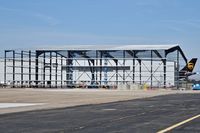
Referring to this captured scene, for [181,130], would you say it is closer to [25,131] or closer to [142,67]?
[25,131]

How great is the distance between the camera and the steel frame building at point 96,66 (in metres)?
108

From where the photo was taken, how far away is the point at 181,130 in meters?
17.4

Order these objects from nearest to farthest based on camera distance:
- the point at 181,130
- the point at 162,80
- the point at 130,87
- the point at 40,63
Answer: the point at 181,130
the point at 130,87
the point at 162,80
the point at 40,63

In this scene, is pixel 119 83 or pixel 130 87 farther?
pixel 119 83

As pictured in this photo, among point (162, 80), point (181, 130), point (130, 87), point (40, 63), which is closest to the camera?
point (181, 130)

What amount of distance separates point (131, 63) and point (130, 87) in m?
12.5

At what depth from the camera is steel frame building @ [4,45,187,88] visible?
108 metres

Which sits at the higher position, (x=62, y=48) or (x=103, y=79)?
(x=62, y=48)

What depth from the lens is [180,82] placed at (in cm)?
11362

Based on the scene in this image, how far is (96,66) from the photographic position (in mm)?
112188

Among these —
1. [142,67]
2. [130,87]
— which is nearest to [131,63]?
[142,67]

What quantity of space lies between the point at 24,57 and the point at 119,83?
945 inches

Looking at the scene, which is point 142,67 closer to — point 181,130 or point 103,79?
point 103,79

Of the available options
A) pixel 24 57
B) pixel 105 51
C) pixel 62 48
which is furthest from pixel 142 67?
pixel 24 57
